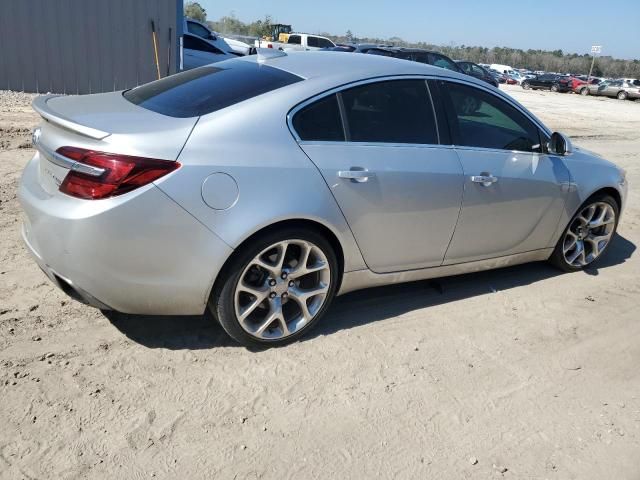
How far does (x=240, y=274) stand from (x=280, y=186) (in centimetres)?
51

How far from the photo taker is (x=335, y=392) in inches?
122

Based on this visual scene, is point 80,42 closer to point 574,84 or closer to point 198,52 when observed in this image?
point 198,52

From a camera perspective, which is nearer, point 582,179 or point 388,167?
A: point 388,167

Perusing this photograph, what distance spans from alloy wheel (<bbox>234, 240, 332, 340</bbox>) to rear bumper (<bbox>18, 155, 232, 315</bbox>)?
276 mm

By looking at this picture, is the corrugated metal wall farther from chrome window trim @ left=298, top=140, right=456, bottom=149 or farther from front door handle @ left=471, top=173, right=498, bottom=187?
front door handle @ left=471, top=173, right=498, bottom=187

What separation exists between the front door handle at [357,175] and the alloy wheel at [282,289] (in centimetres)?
43

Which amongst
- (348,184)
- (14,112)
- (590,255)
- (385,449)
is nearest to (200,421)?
(385,449)

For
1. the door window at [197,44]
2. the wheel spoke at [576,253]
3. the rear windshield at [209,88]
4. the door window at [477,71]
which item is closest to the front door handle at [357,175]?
the rear windshield at [209,88]

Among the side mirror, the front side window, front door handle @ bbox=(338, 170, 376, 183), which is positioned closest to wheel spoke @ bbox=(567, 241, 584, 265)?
the side mirror

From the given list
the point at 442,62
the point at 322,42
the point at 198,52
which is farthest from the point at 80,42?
the point at 322,42

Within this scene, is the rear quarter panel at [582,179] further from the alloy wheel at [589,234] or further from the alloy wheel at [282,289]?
the alloy wheel at [282,289]

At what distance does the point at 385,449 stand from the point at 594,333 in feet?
6.76

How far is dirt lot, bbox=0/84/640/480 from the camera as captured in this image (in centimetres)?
261

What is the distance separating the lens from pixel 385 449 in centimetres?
274
